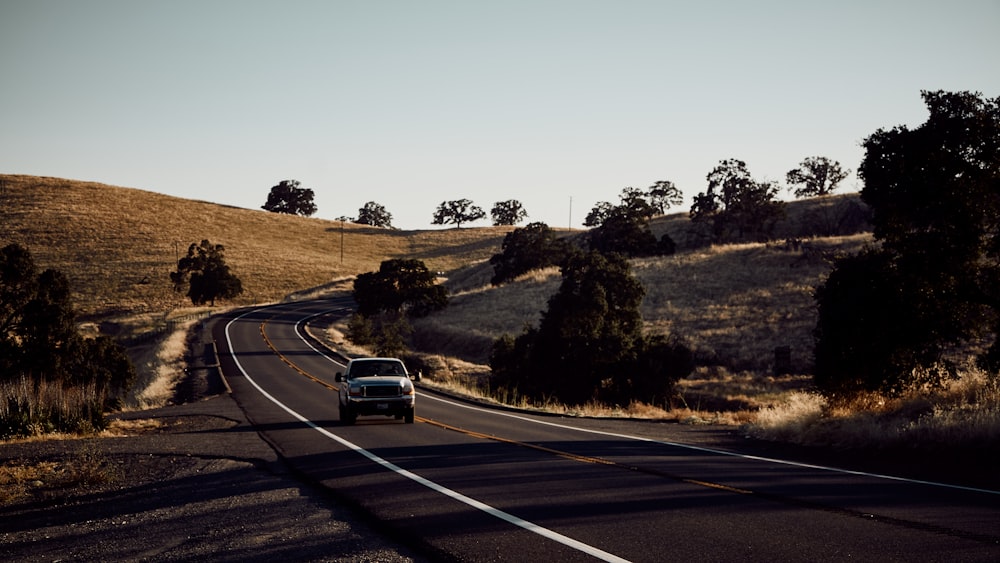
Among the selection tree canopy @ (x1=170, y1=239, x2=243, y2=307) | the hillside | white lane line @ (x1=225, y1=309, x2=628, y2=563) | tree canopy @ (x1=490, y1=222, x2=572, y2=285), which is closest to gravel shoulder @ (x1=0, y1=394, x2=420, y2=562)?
white lane line @ (x1=225, y1=309, x2=628, y2=563)

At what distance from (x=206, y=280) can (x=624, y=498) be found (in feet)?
295

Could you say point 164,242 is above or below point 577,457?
above

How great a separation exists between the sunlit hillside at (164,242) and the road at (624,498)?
3085 inches

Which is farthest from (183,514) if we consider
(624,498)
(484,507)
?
(624,498)

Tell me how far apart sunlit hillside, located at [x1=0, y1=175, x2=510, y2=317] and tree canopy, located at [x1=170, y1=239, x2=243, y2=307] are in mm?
2385

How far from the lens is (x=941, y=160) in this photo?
16797 millimetres

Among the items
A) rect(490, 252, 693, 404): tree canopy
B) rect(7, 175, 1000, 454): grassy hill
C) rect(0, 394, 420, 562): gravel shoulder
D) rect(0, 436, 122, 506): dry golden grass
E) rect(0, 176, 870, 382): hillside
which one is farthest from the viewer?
rect(0, 176, 870, 382): hillside

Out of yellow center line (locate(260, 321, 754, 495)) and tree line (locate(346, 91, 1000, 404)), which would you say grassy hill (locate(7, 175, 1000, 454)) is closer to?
tree line (locate(346, 91, 1000, 404))

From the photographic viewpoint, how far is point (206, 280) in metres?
91.7

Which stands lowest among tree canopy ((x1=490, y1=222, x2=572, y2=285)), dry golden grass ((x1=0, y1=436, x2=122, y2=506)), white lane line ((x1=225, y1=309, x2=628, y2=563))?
dry golden grass ((x1=0, y1=436, x2=122, y2=506))

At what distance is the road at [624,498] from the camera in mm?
7238


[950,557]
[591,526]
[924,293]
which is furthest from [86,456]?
[924,293]

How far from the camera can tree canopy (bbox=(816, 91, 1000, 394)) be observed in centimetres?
1653

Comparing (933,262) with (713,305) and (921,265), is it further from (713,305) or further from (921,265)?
(713,305)
